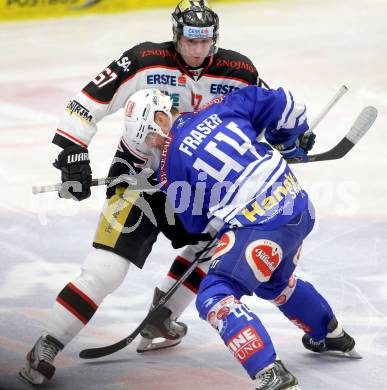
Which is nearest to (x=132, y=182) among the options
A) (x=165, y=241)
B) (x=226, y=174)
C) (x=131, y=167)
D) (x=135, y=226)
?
(x=131, y=167)

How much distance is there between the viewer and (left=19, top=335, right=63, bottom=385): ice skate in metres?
4.30

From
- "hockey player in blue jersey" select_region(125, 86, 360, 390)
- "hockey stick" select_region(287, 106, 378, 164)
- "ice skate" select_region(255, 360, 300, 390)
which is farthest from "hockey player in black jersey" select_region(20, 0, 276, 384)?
"ice skate" select_region(255, 360, 300, 390)

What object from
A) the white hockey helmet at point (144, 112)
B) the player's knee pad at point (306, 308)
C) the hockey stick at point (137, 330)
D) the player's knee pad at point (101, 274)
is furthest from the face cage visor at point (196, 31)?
the player's knee pad at point (306, 308)

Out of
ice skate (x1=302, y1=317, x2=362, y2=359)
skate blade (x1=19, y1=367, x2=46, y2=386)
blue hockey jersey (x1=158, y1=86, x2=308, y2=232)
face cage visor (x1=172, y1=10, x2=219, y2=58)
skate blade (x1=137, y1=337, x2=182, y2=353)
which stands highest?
face cage visor (x1=172, y1=10, x2=219, y2=58)

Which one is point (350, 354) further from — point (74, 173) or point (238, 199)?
point (74, 173)

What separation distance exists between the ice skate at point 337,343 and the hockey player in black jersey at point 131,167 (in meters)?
0.57

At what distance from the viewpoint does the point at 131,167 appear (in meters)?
4.59

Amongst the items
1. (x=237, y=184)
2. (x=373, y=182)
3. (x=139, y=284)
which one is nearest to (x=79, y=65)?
(x=373, y=182)

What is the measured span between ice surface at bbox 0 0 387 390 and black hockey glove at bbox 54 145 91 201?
66cm

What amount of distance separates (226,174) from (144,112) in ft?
1.51

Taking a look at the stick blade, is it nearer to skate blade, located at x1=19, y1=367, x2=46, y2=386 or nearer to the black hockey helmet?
skate blade, located at x1=19, y1=367, x2=46, y2=386

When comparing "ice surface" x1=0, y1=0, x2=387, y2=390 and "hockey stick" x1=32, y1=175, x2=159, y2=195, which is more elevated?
"hockey stick" x1=32, y1=175, x2=159, y2=195

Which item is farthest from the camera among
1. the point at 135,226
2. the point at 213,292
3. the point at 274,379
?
the point at 135,226

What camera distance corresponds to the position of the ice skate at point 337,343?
4535mm
